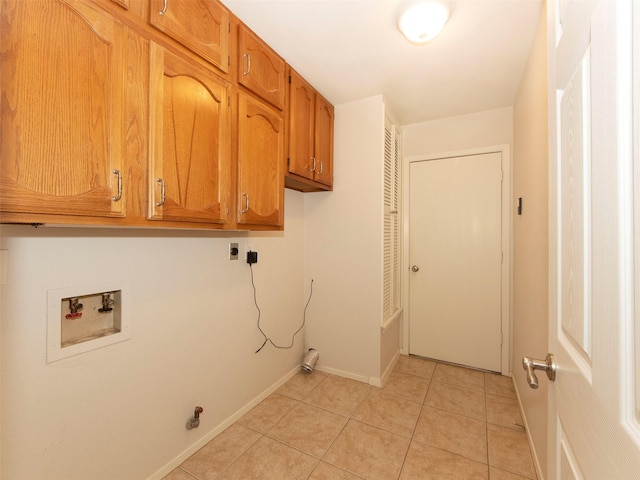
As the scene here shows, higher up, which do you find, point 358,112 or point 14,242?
point 358,112

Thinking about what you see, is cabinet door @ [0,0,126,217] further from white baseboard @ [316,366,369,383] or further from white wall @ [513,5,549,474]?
white baseboard @ [316,366,369,383]

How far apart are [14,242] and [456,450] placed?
2364mm

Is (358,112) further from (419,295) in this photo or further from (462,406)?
(462,406)

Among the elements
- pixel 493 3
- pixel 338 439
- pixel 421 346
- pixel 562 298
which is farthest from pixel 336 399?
pixel 493 3

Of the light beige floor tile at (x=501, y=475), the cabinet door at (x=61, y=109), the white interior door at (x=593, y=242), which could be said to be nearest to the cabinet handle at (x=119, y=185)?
the cabinet door at (x=61, y=109)

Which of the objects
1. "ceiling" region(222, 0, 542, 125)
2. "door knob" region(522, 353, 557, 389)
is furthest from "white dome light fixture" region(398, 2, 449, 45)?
"door knob" region(522, 353, 557, 389)

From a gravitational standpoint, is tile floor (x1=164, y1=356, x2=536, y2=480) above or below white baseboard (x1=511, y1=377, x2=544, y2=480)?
below

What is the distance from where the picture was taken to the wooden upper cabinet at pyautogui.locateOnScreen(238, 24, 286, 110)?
1.52m

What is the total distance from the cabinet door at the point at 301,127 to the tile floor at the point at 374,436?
1.72 metres

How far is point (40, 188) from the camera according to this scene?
78cm

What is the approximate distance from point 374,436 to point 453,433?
1.68ft

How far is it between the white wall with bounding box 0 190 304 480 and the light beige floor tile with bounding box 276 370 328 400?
0.63 feet

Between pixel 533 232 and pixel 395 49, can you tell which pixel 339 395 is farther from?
pixel 395 49

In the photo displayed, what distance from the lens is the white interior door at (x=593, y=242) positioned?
0.39 meters
